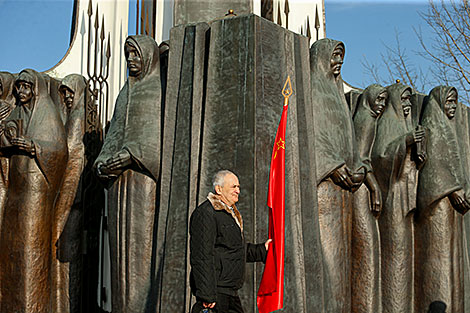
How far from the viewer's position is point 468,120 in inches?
392

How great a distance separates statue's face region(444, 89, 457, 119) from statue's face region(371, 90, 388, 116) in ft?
2.91

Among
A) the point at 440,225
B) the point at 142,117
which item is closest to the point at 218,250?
the point at 142,117

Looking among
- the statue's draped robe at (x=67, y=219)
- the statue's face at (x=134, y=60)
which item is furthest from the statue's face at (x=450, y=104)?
the statue's draped robe at (x=67, y=219)

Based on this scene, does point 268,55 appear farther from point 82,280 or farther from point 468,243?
point 468,243

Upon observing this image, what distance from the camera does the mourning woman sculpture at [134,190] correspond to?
6.91 m

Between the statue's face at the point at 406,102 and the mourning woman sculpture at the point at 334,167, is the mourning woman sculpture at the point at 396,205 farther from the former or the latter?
the mourning woman sculpture at the point at 334,167

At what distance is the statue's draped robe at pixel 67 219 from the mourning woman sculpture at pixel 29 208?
9cm

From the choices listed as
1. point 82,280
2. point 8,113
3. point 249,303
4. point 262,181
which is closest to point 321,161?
point 262,181

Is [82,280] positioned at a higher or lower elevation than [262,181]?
lower

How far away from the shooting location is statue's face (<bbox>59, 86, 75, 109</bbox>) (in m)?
8.45

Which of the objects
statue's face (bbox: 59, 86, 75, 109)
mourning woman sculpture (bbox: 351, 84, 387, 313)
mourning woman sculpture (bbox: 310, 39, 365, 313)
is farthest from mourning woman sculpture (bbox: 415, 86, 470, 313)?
statue's face (bbox: 59, 86, 75, 109)

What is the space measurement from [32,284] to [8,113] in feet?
6.15

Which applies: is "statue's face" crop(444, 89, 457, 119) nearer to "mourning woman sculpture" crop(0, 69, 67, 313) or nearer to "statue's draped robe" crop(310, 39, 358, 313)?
"statue's draped robe" crop(310, 39, 358, 313)

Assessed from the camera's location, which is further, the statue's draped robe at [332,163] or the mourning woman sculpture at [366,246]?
the mourning woman sculpture at [366,246]
